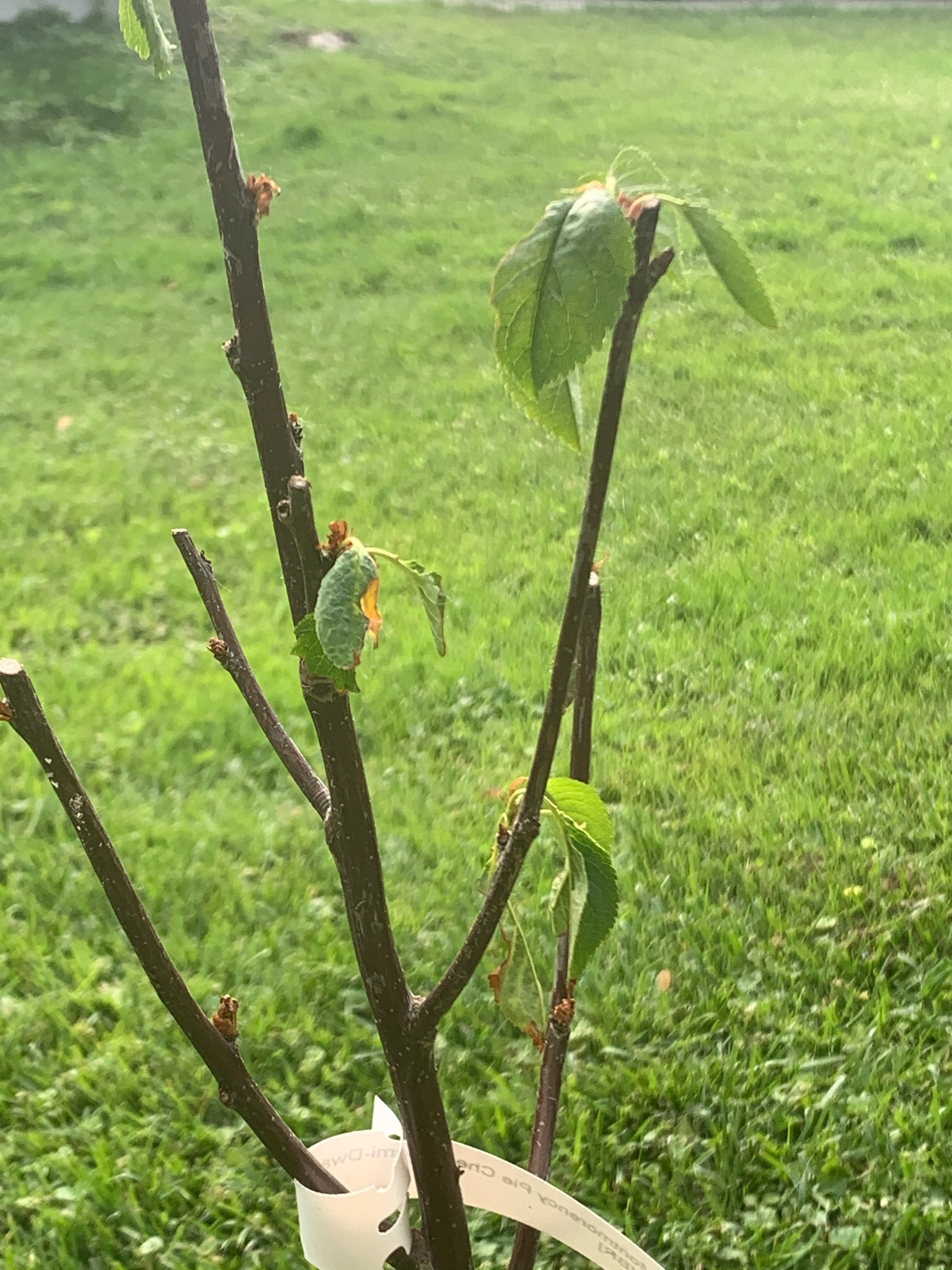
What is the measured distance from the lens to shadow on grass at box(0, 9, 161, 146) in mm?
6691

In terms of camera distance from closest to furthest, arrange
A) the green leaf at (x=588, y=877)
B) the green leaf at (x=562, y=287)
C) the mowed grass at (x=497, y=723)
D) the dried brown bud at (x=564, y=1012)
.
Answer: the green leaf at (x=562, y=287) < the green leaf at (x=588, y=877) < the dried brown bud at (x=564, y=1012) < the mowed grass at (x=497, y=723)

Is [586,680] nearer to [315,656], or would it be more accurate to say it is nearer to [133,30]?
[315,656]

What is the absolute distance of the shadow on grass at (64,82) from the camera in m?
6.69

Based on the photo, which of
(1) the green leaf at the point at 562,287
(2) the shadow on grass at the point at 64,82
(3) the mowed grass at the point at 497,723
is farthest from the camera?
(2) the shadow on grass at the point at 64,82

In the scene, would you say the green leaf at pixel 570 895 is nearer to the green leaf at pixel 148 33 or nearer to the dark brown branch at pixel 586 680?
the dark brown branch at pixel 586 680

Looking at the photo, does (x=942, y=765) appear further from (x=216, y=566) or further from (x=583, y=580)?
(x=216, y=566)

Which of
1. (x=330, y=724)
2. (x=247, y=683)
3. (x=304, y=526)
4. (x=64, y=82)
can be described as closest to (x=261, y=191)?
(x=304, y=526)

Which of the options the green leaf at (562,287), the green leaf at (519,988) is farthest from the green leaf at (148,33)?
the green leaf at (519,988)

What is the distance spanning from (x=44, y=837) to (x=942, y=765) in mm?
1547

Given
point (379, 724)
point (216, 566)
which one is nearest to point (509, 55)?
point (216, 566)

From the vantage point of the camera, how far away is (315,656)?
0.49 m

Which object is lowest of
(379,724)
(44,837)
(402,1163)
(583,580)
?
(44,837)

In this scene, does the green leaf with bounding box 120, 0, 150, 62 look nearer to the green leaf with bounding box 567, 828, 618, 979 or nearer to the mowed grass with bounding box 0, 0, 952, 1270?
the mowed grass with bounding box 0, 0, 952, 1270

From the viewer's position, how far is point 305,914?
171cm
